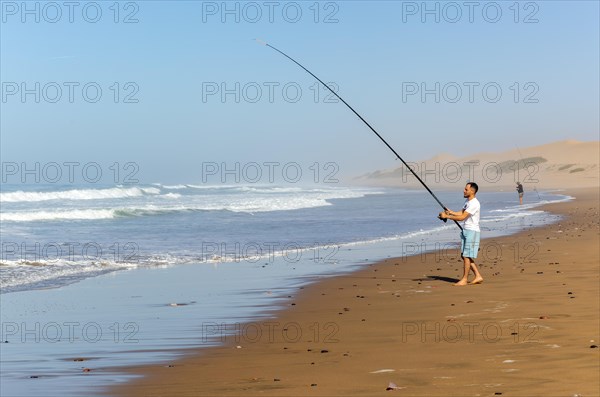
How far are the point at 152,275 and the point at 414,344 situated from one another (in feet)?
22.6

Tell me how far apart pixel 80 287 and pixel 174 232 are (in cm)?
1146

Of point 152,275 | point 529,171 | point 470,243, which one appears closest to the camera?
point 470,243

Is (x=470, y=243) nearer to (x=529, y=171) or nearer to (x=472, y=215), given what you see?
(x=472, y=215)

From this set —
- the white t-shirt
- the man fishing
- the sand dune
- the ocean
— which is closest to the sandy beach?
the man fishing

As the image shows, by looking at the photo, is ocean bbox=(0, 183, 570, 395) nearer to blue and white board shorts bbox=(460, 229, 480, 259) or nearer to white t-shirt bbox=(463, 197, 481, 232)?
blue and white board shorts bbox=(460, 229, 480, 259)

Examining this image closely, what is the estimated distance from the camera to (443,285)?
1072cm

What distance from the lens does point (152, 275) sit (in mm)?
13000

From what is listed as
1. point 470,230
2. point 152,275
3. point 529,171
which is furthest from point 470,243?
point 529,171

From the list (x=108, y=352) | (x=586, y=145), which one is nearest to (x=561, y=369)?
(x=108, y=352)

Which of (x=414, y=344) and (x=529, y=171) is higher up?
(x=529, y=171)

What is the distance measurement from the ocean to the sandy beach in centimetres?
53

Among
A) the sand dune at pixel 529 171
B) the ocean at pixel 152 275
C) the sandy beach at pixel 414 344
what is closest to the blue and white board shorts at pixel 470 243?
the sandy beach at pixel 414 344

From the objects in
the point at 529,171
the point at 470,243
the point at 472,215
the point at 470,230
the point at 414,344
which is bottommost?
the point at 414,344

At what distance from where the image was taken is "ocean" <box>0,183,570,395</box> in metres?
7.03
